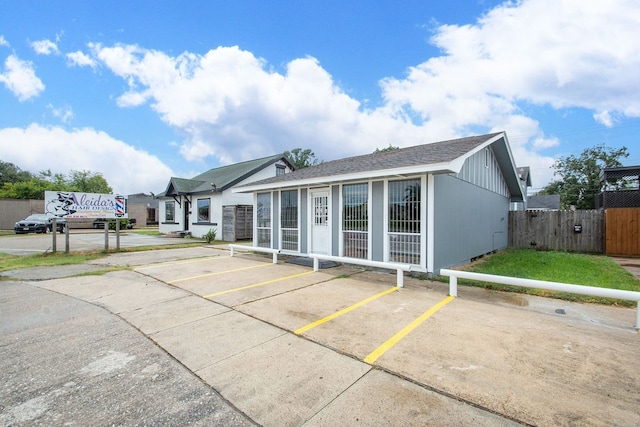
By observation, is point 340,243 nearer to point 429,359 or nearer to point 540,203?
point 429,359

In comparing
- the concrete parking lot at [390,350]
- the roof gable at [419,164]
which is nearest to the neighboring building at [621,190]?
the roof gable at [419,164]

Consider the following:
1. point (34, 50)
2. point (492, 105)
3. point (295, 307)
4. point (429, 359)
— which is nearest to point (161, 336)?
point (295, 307)

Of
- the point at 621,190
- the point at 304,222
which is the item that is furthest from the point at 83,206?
the point at 621,190

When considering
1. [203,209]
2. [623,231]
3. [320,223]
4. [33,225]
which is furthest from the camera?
[33,225]

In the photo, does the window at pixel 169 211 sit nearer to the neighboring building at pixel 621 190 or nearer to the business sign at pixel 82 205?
the business sign at pixel 82 205

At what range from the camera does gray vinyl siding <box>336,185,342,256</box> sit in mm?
8797

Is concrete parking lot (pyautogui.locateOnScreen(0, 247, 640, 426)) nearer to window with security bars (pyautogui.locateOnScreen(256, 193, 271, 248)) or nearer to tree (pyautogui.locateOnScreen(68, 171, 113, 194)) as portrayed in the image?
window with security bars (pyautogui.locateOnScreen(256, 193, 271, 248))

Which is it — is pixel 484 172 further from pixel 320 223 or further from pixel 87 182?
pixel 87 182

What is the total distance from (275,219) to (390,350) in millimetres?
8127

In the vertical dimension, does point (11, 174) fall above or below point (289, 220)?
above

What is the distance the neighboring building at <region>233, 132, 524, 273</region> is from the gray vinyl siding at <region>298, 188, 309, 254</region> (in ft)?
0.11

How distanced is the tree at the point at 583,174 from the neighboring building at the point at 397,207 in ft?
112

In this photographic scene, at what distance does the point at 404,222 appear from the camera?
7414 millimetres

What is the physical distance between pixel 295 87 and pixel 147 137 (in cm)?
939
